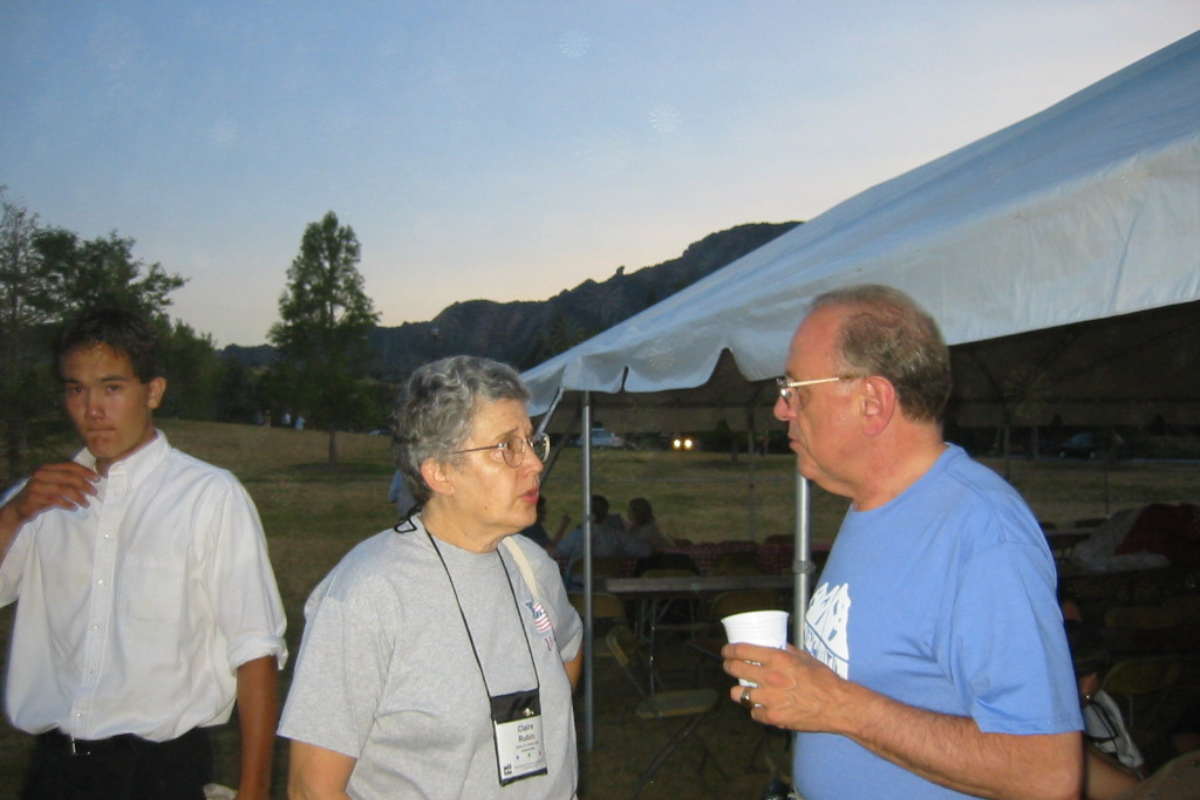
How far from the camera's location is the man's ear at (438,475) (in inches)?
69.6

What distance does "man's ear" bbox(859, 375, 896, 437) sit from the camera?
1.54 metres

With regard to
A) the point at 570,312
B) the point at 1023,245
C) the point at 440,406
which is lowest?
the point at 440,406

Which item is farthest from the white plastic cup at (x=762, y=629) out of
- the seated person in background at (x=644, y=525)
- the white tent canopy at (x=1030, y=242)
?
the seated person in background at (x=644, y=525)

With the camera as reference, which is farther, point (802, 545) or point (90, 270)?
point (90, 270)

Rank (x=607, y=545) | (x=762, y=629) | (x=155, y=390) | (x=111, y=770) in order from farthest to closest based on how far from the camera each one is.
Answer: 1. (x=607, y=545)
2. (x=155, y=390)
3. (x=111, y=770)
4. (x=762, y=629)

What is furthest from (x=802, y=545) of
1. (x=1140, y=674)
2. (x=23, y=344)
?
(x=23, y=344)

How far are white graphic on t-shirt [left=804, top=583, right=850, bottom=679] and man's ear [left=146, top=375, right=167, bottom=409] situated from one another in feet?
5.71

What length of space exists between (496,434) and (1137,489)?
88.1 feet

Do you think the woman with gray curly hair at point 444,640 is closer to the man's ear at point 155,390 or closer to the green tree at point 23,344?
the man's ear at point 155,390

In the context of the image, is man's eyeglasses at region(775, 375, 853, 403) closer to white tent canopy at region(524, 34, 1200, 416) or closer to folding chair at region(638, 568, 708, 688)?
white tent canopy at region(524, 34, 1200, 416)

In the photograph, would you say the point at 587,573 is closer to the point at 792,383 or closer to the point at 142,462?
the point at 142,462

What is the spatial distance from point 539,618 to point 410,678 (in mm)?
346

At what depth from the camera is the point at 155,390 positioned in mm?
2223

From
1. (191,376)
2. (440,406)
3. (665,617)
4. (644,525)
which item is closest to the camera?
(440,406)
